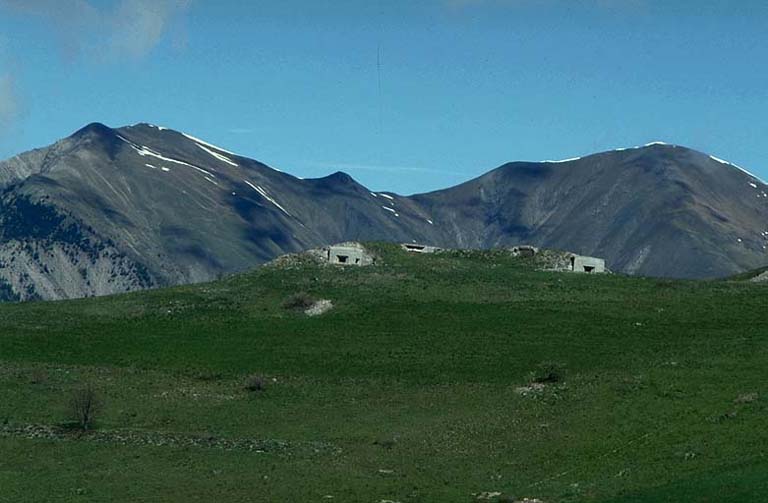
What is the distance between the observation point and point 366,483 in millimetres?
61750

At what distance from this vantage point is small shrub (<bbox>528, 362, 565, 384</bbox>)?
83.1 meters

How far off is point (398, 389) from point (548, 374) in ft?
29.8

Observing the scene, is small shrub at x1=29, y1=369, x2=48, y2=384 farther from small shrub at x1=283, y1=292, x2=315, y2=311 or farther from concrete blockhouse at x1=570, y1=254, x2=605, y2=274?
concrete blockhouse at x1=570, y1=254, x2=605, y2=274

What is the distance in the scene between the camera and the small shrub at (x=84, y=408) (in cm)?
7388

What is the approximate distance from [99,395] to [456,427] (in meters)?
21.8

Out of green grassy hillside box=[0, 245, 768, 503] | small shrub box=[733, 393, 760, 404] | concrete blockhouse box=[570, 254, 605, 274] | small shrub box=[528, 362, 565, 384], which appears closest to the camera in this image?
green grassy hillside box=[0, 245, 768, 503]

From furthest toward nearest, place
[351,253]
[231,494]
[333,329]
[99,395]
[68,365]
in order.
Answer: [351,253], [333,329], [68,365], [99,395], [231,494]

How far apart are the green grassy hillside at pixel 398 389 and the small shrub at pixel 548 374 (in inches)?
9.5

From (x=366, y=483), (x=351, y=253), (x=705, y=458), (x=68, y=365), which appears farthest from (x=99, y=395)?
(x=351, y=253)

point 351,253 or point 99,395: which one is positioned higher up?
point 351,253

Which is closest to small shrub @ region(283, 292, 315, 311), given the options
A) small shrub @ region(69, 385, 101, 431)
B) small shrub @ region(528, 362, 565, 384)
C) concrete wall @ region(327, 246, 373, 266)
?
concrete wall @ region(327, 246, 373, 266)

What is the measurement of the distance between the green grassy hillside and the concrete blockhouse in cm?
799

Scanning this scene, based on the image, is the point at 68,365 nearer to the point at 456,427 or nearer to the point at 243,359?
the point at 243,359

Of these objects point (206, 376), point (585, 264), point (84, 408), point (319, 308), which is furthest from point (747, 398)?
point (585, 264)
